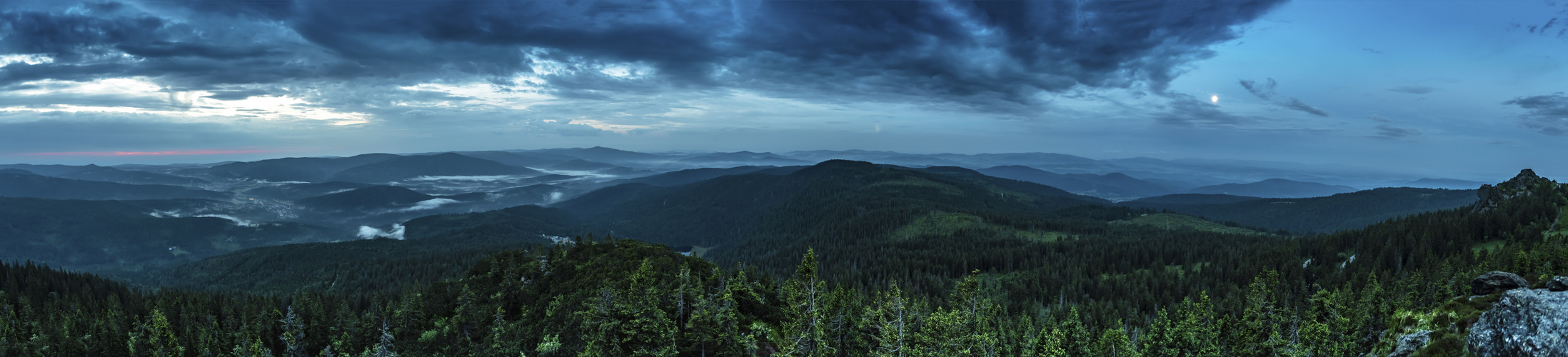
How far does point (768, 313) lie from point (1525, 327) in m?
69.7

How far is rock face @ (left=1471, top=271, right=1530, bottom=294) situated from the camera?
49719 millimetres

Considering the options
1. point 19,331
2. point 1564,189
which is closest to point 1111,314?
point 1564,189

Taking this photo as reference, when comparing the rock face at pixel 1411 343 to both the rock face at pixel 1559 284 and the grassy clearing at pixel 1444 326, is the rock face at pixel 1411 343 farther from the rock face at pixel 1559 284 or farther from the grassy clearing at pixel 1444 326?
the rock face at pixel 1559 284

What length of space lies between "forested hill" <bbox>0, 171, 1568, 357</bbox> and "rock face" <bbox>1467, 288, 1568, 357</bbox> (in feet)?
3.18

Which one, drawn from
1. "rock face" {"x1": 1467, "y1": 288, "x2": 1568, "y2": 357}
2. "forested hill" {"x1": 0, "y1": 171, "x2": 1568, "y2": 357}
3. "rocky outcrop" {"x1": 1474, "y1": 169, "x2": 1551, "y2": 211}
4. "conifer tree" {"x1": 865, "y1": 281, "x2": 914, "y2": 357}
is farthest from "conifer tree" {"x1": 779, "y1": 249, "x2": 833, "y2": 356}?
"rocky outcrop" {"x1": 1474, "y1": 169, "x2": 1551, "y2": 211}

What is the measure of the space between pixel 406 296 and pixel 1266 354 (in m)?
122

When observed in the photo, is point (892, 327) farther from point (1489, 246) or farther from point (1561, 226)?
point (1561, 226)

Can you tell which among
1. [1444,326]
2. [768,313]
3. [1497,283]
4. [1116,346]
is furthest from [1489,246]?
[768,313]

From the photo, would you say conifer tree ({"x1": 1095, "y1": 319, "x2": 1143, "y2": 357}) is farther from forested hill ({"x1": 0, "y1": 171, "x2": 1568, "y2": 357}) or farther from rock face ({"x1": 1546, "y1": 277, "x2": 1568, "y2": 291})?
rock face ({"x1": 1546, "y1": 277, "x2": 1568, "y2": 291})

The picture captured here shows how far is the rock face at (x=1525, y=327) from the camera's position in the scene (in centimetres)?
2939

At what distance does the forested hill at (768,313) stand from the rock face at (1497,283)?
5.03 ft

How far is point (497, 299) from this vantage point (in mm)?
95938

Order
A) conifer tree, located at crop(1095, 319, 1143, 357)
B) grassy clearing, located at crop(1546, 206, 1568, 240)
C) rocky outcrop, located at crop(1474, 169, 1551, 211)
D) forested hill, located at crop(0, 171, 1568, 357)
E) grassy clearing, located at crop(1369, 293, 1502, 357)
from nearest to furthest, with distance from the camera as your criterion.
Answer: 1. grassy clearing, located at crop(1369, 293, 1502, 357)
2. forested hill, located at crop(0, 171, 1568, 357)
3. conifer tree, located at crop(1095, 319, 1143, 357)
4. grassy clearing, located at crop(1546, 206, 1568, 240)
5. rocky outcrop, located at crop(1474, 169, 1551, 211)

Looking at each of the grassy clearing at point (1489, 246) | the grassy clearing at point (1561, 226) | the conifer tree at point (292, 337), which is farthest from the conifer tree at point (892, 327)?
the grassy clearing at point (1489, 246)
